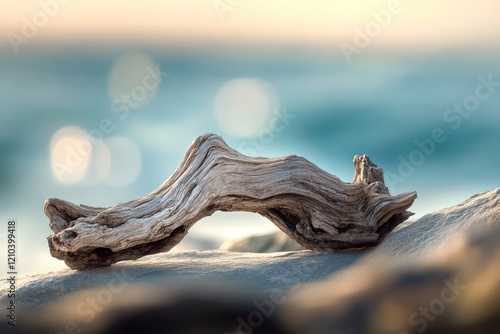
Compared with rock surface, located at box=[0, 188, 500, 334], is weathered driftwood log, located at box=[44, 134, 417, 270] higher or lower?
higher

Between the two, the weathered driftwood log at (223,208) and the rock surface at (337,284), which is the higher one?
the weathered driftwood log at (223,208)

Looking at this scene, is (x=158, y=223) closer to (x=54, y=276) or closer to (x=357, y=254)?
(x=54, y=276)

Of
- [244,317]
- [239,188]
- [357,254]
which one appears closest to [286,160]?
[239,188]

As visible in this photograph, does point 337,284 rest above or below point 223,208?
below

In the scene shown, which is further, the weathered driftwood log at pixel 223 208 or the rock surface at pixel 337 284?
the weathered driftwood log at pixel 223 208

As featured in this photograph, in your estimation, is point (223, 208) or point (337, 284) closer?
point (337, 284)
